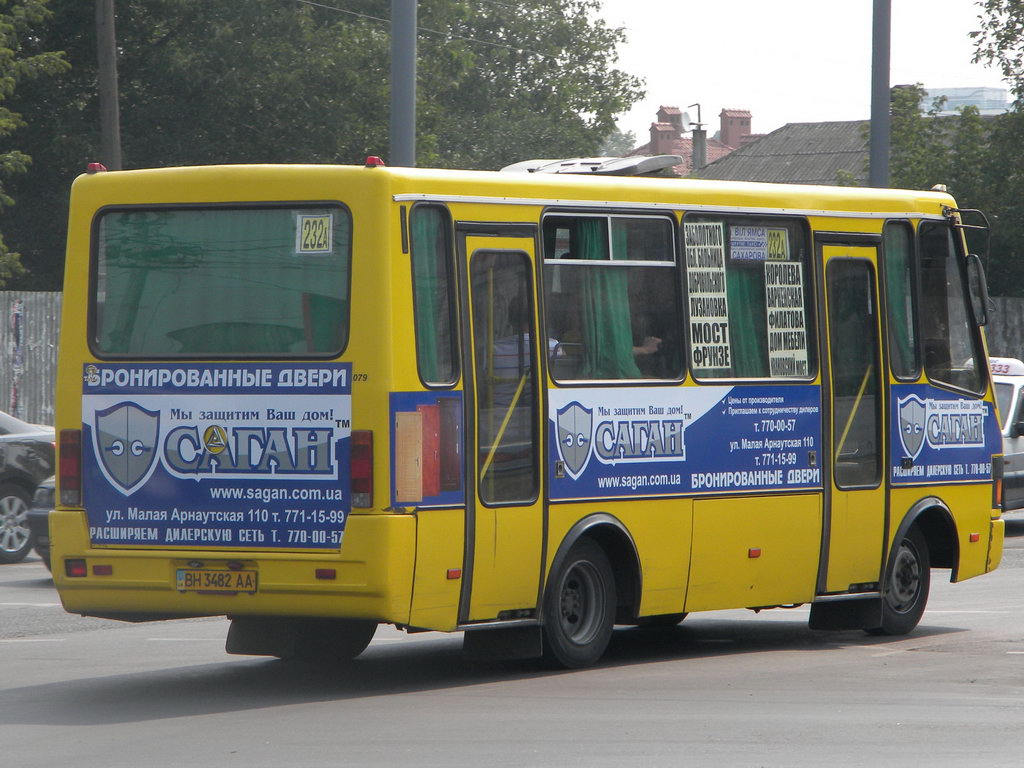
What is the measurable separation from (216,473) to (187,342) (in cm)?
72

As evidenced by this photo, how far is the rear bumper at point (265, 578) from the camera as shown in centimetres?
886

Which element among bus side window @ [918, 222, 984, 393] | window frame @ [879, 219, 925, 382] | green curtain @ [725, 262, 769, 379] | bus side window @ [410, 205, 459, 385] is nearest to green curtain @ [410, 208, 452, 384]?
bus side window @ [410, 205, 459, 385]

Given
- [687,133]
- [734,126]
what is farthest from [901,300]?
[734,126]

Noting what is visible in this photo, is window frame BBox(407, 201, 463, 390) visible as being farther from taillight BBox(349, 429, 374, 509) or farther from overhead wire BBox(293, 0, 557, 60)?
overhead wire BBox(293, 0, 557, 60)

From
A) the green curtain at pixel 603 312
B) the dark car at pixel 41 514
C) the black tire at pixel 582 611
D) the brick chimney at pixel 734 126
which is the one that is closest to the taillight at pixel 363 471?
the black tire at pixel 582 611

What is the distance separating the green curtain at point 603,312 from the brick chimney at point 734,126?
105407 mm

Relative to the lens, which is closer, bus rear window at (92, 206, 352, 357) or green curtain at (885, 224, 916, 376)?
bus rear window at (92, 206, 352, 357)

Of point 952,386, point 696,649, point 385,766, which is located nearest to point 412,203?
point 385,766

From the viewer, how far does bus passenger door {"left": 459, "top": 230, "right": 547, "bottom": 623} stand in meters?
9.42

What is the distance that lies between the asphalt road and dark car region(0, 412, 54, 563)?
530 cm

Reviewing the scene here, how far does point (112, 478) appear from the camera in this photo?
375 inches

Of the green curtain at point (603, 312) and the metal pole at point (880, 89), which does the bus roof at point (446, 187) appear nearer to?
the green curtain at point (603, 312)

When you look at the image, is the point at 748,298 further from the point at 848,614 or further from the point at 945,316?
the point at 848,614

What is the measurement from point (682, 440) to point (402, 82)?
17.6 feet
